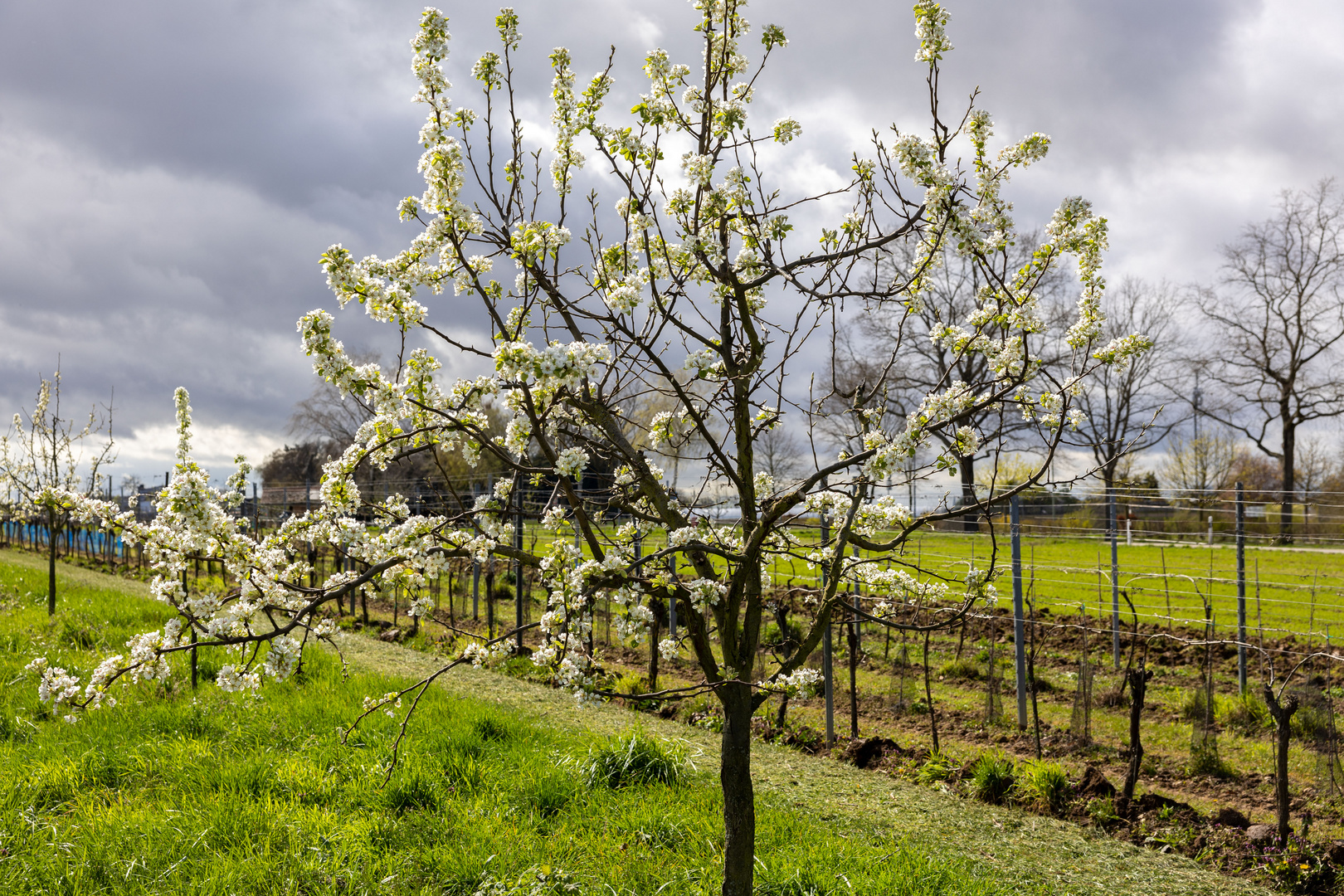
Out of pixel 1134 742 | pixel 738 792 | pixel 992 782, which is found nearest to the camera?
pixel 738 792

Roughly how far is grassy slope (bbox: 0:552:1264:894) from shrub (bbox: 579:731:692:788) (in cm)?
14

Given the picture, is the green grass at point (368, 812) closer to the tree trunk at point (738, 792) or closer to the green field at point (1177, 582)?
the tree trunk at point (738, 792)

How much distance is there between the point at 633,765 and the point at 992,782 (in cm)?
222

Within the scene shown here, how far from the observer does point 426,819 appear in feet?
13.1

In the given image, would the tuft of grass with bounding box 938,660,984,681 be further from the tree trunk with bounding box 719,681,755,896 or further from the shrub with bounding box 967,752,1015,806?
the tree trunk with bounding box 719,681,755,896

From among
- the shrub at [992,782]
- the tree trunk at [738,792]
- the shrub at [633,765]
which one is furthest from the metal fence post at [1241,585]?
the tree trunk at [738,792]

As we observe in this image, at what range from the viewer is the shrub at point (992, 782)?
4953 millimetres

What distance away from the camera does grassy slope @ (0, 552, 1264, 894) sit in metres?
3.55

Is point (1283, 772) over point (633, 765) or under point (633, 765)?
over

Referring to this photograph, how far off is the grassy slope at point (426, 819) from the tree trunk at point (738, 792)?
1.65 feet

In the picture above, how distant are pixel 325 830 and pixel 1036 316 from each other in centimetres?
392

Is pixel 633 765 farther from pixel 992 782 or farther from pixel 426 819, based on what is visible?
pixel 992 782

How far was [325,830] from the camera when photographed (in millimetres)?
3875

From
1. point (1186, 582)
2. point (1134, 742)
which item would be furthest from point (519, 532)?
point (1186, 582)
